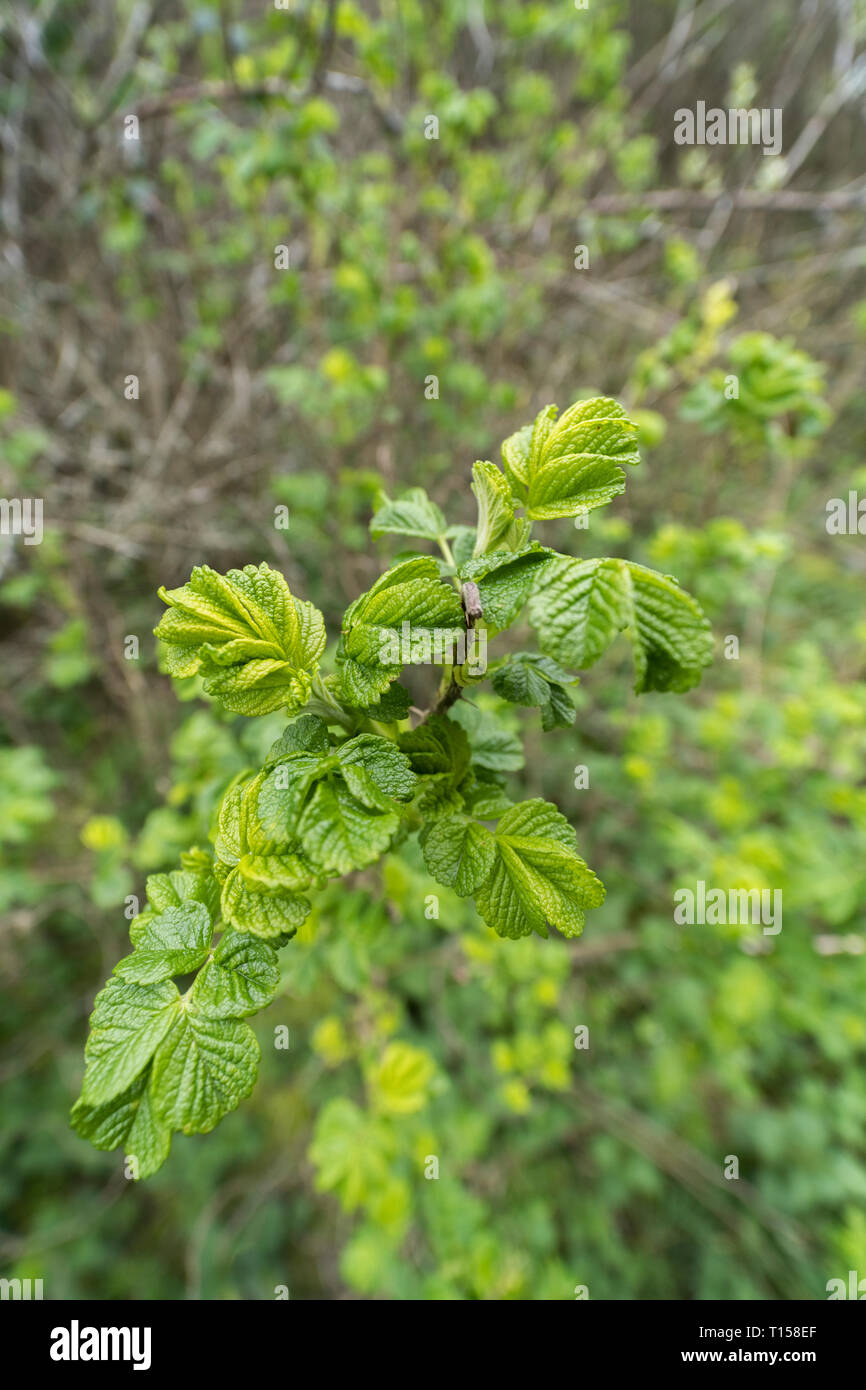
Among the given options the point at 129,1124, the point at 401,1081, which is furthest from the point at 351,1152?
the point at 129,1124

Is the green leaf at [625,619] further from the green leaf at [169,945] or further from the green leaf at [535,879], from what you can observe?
the green leaf at [169,945]

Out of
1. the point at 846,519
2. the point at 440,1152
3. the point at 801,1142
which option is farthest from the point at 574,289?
the point at 801,1142

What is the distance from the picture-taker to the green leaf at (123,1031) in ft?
1.76

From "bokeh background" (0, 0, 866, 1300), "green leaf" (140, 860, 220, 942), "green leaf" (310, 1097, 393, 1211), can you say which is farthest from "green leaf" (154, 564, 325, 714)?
"green leaf" (310, 1097, 393, 1211)

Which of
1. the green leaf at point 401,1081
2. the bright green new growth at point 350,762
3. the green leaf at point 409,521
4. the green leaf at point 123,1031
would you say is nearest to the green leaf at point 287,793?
the bright green new growth at point 350,762

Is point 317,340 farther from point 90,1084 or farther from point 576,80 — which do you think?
point 90,1084

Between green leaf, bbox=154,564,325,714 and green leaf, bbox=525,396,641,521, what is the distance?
0.85 feet

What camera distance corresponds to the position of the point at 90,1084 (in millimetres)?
538

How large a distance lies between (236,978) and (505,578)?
461 mm

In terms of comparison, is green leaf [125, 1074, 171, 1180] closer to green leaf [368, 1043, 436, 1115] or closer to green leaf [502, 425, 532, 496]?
green leaf [502, 425, 532, 496]

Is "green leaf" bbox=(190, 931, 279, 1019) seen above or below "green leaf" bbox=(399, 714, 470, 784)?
below

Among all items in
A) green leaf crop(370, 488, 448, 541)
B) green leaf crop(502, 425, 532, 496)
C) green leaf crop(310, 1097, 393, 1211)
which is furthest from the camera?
green leaf crop(310, 1097, 393, 1211)

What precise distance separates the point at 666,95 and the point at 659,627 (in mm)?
5496

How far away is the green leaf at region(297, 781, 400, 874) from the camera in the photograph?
19.5 inches
